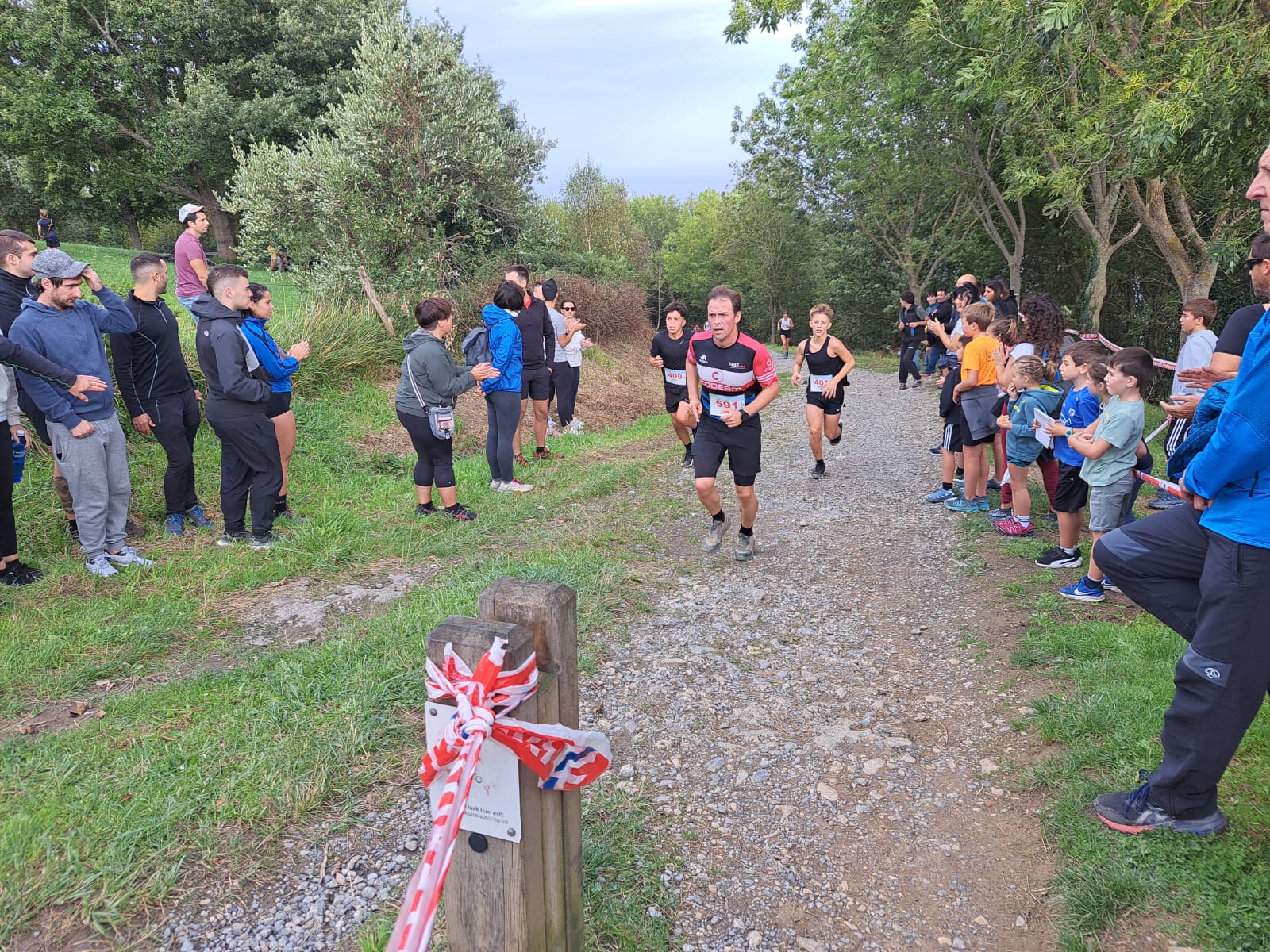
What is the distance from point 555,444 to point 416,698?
286 inches

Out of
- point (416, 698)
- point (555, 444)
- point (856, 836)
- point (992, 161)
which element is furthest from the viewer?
point (992, 161)

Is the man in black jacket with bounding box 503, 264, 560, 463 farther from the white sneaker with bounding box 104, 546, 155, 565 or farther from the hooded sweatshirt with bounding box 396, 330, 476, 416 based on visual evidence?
the white sneaker with bounding box 104, 546, 155, 565

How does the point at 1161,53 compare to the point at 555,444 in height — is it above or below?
above

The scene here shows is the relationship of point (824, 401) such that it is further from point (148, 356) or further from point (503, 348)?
point (148, 356)

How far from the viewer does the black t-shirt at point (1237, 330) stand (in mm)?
4434

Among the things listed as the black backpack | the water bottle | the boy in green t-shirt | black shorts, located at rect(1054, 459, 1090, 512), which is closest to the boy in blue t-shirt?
black shorts, located at rect(1054, 459, 1090, 512)

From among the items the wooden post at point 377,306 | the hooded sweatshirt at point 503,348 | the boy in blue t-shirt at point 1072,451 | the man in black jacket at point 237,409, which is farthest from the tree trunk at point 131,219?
the boy in blue t-shirt at point 1072,451

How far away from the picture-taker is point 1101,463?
502cm

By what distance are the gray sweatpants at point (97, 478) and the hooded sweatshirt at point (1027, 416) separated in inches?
282

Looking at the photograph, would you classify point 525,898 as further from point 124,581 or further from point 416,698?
point 124,581

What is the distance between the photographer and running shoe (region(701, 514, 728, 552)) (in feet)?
21.6

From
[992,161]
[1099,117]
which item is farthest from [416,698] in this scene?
[992,161]

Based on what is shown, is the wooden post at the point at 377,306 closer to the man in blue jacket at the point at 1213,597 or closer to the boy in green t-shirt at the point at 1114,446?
the boy in green t-shirt at the point at 1114,446

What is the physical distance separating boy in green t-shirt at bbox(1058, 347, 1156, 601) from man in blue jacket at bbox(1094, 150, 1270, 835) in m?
2.23
